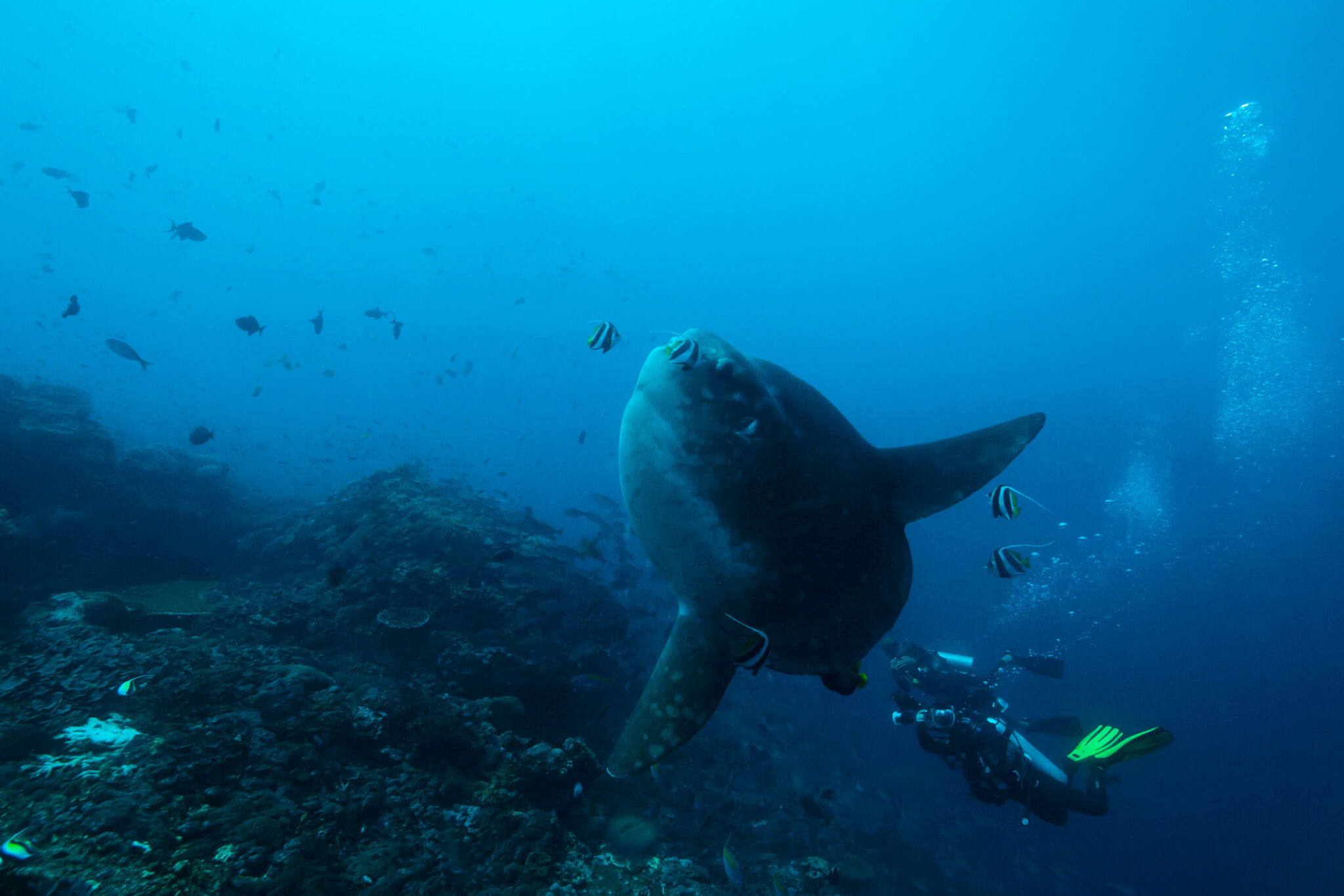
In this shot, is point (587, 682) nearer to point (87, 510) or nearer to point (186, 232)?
point (87, 510)

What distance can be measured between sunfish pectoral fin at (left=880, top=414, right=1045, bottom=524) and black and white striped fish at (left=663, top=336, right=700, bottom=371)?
1.24 m

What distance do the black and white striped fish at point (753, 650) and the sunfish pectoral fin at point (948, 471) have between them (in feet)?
3.45

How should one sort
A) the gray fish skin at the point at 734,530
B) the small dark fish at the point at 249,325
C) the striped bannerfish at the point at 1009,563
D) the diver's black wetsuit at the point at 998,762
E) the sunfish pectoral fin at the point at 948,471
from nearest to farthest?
1. the gray fish skin at the point at 734,530
2. the sunfish pectoral fin at the point at 948,471
3. the striped bannerfish at the point at 1009,563
4. the diver's black wetsuit at the point at 998,762
5. the small dark fish at the point at 249,325

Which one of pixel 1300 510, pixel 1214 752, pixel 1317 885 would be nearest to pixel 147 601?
pixel 1317 885

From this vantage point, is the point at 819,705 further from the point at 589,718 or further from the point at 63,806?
the point at 63,806

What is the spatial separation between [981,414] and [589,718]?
108037mm

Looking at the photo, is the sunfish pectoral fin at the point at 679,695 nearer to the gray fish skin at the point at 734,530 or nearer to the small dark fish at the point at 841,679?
the gray fish skin at the point at 734,530

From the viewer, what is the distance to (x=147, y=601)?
7664mm

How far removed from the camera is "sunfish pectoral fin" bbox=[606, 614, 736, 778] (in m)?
2.04

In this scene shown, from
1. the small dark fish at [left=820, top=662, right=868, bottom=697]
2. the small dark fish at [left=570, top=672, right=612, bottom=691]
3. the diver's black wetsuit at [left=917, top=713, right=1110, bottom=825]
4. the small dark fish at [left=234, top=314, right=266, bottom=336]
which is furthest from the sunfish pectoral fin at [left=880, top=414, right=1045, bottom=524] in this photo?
the small dark fish at [left=234, top=314, right=266, bottom=336]

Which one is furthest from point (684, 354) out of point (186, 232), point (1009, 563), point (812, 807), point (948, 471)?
point (186, 232)

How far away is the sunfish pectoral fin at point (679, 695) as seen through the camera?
2037 mm

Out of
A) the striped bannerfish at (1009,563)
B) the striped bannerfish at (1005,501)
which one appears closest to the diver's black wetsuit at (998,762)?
the striped bannerfish at (1009,563)

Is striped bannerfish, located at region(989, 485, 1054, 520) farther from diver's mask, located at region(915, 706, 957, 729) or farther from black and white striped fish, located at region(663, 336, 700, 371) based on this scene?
black and white striped fish, located at region(663, 336, 700, 371)
